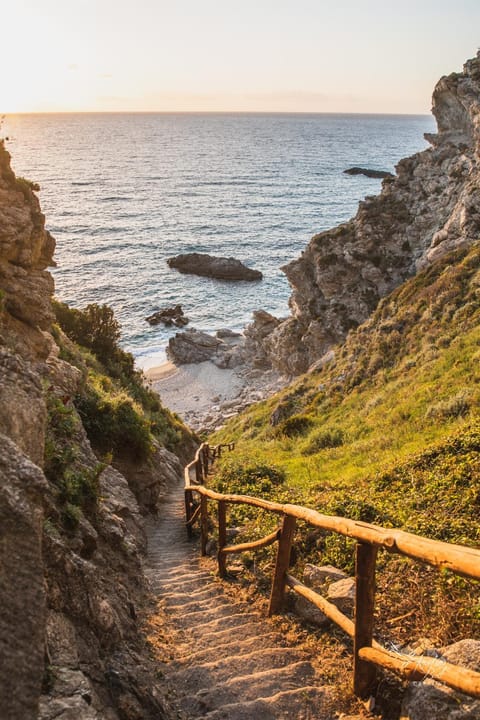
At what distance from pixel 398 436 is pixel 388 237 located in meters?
24.7

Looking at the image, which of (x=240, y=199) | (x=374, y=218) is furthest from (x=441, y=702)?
(x=240, y=199)

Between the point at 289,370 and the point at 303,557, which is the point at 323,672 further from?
the point at 289,370

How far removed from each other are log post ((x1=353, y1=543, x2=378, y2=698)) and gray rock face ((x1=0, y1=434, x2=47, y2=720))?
101 inches

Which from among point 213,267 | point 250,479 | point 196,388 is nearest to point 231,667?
point 250,479

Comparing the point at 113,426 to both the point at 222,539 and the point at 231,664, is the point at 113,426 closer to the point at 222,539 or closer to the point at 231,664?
the point at 222,539

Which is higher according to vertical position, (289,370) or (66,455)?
(66,455)

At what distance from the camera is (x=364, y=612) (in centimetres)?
468

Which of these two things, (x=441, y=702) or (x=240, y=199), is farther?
(x=240, y=199)

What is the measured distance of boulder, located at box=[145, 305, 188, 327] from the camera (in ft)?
186

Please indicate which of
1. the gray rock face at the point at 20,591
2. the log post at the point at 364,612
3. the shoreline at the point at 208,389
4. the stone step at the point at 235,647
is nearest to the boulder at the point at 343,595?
the stone step at the point at 235,647

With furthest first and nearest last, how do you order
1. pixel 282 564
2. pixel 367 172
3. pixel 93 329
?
pixel 367 172 < pixel 93 329 < pixel 282 564

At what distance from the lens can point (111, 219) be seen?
99562 millimetres

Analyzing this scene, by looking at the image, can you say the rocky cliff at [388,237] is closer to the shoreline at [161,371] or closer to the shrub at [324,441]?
the shoreline at [161,371]

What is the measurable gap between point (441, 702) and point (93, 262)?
243 feet
